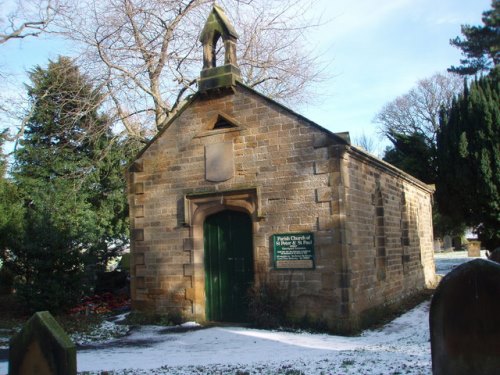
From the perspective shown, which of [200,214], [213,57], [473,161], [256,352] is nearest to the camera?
[256,352]

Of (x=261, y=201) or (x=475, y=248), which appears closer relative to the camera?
(x=261, y=201)

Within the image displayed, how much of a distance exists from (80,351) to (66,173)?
12372 mm

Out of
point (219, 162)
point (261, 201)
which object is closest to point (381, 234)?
point (261, 201)

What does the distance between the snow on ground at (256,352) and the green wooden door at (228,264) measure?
2.56 ft

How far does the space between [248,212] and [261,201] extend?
0.47m

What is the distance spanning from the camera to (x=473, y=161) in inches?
946

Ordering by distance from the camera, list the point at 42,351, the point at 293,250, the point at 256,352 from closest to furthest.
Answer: the point at 42,351 < the point at 256,352 < the point at 293,250

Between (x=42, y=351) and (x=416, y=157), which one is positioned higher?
(x=416, y=157)

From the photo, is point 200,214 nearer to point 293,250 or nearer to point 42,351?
point 293,250

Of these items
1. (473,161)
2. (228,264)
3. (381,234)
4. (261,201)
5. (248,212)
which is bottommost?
(228,264)

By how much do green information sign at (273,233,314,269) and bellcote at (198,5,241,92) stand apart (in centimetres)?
384

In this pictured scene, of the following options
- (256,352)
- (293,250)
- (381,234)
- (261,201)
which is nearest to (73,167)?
(261,201)

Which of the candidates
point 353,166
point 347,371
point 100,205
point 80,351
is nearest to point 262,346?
point 347,371

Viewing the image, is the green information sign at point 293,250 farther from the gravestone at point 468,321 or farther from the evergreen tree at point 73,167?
the evergreen tree at point 73,167
